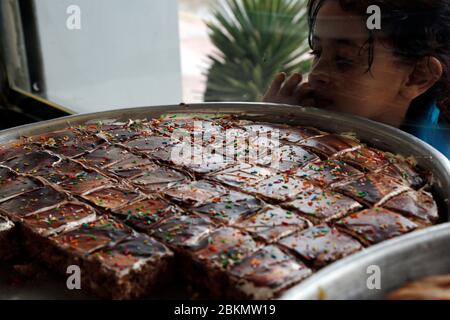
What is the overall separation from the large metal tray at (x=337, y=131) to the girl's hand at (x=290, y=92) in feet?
0.37

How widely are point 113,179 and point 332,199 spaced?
2.13 feet

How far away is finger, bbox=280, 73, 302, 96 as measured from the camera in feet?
7.94

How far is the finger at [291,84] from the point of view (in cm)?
242

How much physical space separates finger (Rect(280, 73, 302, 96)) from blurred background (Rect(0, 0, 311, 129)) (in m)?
0.73

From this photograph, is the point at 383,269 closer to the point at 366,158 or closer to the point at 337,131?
the point at 366,158

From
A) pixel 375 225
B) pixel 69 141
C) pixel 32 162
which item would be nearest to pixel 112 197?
pixel 32 162

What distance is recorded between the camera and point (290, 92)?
7.95 ft

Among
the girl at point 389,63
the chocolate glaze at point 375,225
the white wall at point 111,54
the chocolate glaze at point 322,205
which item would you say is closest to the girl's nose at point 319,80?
the girl at point 389,63

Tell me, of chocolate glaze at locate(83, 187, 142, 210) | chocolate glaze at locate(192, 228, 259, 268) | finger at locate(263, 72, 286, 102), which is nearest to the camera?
chocolate glaze at locate(192, 228, 259, 268)

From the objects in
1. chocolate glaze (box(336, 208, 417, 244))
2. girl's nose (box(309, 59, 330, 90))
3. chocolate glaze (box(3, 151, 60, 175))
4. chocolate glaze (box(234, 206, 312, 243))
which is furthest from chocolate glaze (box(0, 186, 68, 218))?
girl's nose (box(309, 59, 330, 90))

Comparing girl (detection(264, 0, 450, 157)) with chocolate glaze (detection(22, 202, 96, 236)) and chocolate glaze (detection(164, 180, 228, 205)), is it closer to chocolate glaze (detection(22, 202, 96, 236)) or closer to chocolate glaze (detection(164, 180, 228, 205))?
chocolate glaze (detection(164, 180, 228, 205))

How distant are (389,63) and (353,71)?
0.13m

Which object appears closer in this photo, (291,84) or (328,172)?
(328,172)
